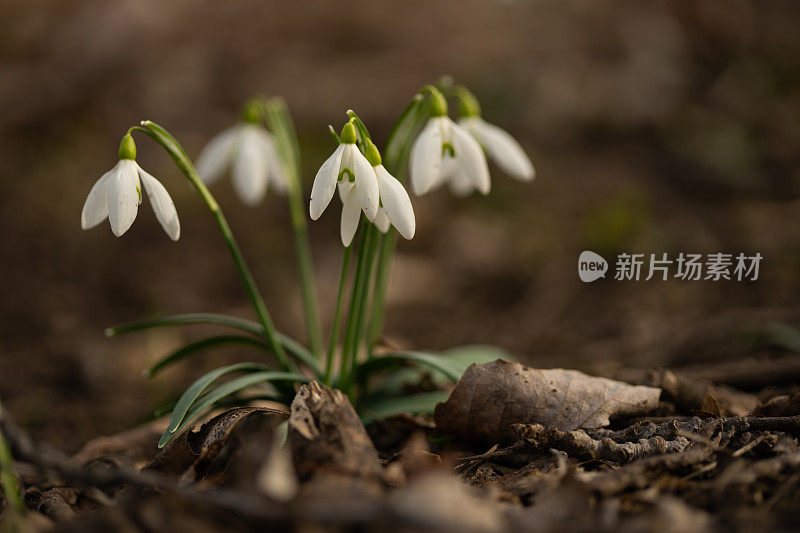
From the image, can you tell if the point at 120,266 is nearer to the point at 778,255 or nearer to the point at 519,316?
the point at 519,316

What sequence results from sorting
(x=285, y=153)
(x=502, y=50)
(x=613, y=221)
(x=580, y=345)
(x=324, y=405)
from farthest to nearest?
(x=502, y=50), (x=613, y=221), (x=580, y=345), (x=285, y=153), (x=324, y=405)

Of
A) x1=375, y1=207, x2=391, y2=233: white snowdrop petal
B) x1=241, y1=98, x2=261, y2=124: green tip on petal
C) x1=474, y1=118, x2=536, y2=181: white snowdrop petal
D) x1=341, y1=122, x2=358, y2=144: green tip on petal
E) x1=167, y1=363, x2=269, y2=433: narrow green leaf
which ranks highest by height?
x1=241, y1=98, x2=261, y2=124: green tip on petal

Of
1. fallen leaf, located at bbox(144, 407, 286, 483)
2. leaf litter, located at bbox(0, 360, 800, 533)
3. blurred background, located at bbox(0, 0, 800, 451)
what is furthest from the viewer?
blurred background, located at bbox(0, 0, 800, 451)

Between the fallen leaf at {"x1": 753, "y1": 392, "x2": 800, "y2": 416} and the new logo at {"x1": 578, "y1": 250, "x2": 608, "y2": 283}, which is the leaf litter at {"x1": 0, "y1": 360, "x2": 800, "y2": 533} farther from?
the new logo at {"x1": 578, "y1": 250, "x2": 608, "y2": 283}

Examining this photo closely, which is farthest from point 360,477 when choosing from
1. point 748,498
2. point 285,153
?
point 285,153

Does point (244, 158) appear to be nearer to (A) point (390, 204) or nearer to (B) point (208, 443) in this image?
(A) point (390, 204)

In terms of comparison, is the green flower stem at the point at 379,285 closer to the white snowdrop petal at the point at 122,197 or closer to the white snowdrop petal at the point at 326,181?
the white snowdrop petal at the point at 326,181

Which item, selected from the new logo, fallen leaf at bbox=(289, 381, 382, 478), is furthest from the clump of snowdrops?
the new logo

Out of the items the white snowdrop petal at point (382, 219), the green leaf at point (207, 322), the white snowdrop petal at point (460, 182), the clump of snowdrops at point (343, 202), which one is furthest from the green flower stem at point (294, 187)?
the white snowdrop petal at point (382, 219)
